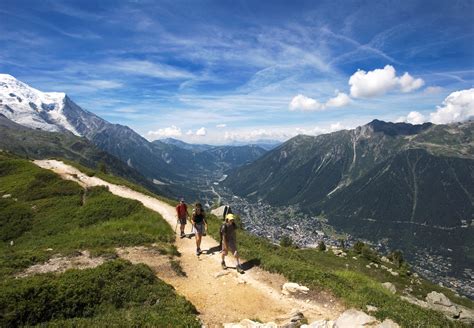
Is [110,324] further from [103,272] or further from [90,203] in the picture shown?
[90,203]

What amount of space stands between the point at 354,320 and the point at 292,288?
590cm

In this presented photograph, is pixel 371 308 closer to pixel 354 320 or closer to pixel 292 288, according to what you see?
pixel 354 320

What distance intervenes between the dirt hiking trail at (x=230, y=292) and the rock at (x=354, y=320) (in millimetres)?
1858

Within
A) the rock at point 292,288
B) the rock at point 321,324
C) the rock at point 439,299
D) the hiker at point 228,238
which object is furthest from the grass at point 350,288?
the rock at point 439,299

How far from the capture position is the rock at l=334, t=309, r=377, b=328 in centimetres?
1500

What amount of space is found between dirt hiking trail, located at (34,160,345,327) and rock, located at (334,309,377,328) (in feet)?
6.10

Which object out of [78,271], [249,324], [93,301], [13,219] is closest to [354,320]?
[249,324]

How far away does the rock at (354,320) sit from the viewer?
15.0 meters

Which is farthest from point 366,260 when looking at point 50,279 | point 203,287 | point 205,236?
point 50,279

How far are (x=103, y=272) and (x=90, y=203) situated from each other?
27.7m

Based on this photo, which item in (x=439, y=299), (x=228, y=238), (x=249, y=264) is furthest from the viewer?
(x=439, y=299)

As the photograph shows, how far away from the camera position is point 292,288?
20.8 m

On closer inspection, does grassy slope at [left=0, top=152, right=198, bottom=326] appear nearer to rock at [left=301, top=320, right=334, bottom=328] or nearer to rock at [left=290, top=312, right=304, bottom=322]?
rock at [left=290, top=312, right=304, bottom=322]

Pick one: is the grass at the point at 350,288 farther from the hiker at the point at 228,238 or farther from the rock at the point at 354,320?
the hiker at the point at 228,238
